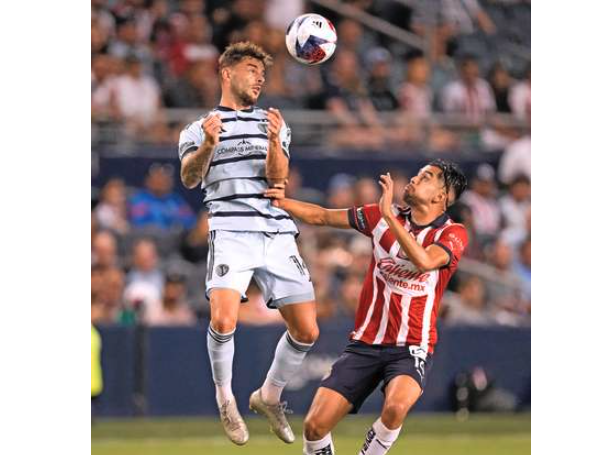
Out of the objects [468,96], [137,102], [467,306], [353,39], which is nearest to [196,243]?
[137,102]

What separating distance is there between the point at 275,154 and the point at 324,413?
192 cm

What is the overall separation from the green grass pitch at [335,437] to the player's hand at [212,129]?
6.05m

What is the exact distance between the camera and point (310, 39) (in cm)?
925

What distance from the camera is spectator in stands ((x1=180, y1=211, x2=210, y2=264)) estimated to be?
15.9 m

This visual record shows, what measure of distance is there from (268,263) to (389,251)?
0.91 meters

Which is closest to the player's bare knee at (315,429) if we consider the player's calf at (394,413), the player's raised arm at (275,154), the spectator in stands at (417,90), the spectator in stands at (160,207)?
the player's calf at (394,413)

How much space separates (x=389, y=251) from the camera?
9.77m

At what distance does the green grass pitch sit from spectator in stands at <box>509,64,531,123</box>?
4514 millimetres

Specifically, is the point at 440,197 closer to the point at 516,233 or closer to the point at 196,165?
the point at 196,165

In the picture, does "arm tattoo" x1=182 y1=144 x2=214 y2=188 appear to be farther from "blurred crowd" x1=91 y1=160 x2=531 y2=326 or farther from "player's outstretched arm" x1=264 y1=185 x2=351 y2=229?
"blurred crowd" x1=91 y1=160 x2=531 y2=326

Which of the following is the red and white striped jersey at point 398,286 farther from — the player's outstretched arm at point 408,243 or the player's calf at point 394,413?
the player's calf at point 394,413

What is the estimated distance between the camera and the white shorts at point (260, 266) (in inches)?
364
